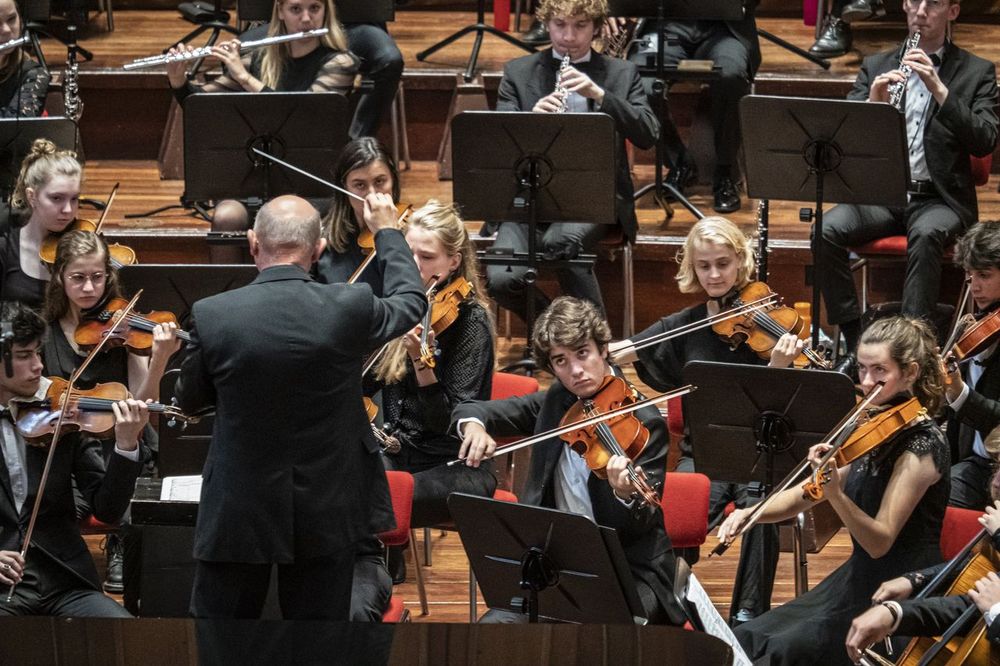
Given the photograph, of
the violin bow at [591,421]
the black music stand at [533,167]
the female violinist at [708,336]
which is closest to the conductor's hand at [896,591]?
the violin bow at [591,421]

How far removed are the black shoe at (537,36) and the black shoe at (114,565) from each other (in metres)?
3.09

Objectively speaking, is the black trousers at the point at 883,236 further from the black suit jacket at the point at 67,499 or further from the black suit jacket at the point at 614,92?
the black suit jacket at the point at 67,499

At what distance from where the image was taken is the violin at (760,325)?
3.97 metres

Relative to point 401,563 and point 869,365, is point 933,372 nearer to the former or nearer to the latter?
point 869,365

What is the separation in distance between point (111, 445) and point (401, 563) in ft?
2.90

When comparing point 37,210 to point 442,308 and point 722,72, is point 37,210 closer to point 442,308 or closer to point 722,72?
point 442,308

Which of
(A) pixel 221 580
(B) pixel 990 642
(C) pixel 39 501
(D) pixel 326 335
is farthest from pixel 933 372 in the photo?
(C) pixel 39 501

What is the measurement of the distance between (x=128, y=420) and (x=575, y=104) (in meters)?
2.08

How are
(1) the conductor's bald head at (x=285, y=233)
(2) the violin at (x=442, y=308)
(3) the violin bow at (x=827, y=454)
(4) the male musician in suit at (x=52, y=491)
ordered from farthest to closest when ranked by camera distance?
(2) the violin at (x=442, y=308)
(4) the male musician in suit at (x=52, y=491)
(3) the violin bow at (x=827, y=454)
(1) the conductor's bald head at (x=285, y=233)

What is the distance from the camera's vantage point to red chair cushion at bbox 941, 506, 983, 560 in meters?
3.24

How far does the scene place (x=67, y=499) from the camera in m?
3.47

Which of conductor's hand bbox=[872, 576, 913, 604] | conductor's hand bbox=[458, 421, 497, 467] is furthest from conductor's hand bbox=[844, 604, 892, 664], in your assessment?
conductor's hand bbox=[458, 421, 497, 467]

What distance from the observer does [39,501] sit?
11.0 feet

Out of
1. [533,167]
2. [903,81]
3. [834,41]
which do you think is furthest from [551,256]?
[834,41]
